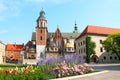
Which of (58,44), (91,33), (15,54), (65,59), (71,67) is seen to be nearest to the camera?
(71,67)

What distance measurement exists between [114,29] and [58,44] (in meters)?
27.8

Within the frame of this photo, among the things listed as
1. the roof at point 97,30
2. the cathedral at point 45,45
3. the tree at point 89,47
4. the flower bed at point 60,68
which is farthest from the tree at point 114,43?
the flower bed at point 60,68

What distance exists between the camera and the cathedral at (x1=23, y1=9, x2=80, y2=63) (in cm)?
9150

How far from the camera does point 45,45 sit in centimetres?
9244

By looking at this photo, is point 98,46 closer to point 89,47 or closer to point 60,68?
point 89,47

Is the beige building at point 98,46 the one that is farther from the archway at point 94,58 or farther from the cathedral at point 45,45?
the cathedral at point 45,45

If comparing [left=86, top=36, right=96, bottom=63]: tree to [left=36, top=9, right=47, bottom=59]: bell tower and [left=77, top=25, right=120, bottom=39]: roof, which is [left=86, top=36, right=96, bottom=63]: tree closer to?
[left=77, top=25, right=120, bottom=39]: roof

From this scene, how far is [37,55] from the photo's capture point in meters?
91.1

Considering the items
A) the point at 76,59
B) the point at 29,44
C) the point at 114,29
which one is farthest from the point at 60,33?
the point at 76,59

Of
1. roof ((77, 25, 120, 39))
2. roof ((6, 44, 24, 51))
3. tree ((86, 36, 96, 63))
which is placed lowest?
tree ((86, 36, 96, 63))

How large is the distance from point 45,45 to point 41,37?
12.5ft

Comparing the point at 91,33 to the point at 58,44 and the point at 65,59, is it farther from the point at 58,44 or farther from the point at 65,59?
the point at 65,59

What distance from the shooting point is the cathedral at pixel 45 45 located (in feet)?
300

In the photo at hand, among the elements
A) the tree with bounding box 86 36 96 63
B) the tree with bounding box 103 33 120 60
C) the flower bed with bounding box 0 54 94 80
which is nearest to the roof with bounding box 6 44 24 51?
the tree with bounding box 86 36 96 63
